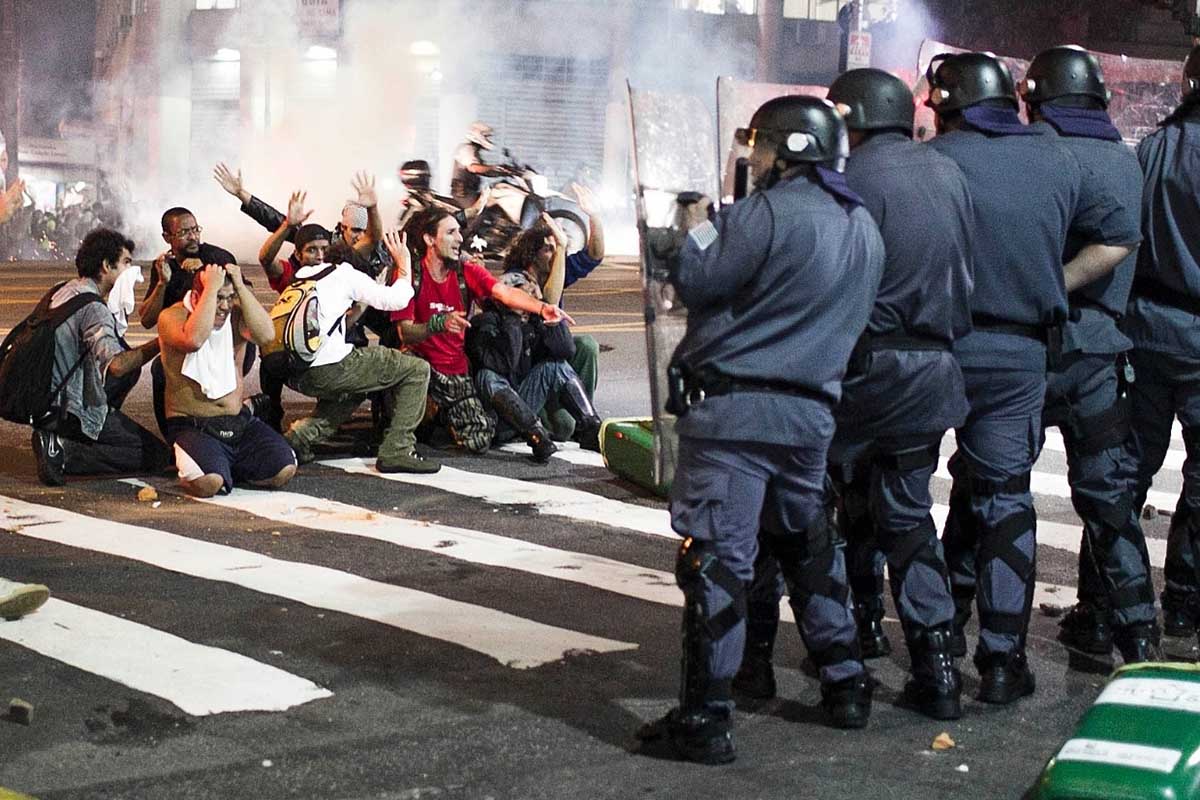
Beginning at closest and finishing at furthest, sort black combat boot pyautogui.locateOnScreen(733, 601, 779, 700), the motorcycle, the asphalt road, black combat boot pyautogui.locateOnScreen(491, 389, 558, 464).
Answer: the asphalt road
black combat boot pyautogui.locateOnScreen(733, 601, 779, 700)
black combat boot pyautogui.locateOnScreen(491, 389, 558, 464)
the motorcycle

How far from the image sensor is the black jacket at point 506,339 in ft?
37.3

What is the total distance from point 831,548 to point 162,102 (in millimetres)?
33633

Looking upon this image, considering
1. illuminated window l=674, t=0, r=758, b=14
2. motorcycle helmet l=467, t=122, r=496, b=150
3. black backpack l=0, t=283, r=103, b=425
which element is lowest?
black backpack l=0, t=283, r=103, b=425

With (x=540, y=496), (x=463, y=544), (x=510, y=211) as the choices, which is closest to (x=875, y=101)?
(x=463, y=544)

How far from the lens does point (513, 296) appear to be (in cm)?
1115

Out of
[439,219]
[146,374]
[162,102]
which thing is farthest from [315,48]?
[439,219]

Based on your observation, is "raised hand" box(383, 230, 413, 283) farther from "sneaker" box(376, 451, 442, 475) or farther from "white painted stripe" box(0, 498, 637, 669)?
"white painted stripe" box(0, 498, 637, 669)

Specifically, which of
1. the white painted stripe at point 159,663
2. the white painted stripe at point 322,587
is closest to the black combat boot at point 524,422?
the white painted stripe at point 322,587

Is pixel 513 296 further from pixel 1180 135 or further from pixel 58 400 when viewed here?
pixel 1180 135

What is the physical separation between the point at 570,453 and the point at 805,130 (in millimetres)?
6322

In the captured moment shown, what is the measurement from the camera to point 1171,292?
6.70 meters

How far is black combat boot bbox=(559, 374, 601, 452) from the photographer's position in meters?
11.6

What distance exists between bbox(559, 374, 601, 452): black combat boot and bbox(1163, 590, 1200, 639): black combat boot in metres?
5.00

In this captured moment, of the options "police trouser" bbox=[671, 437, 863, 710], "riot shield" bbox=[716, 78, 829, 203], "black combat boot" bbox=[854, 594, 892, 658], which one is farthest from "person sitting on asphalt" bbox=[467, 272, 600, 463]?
"police trouser" bbox=[671, 437, 863, 710]
